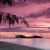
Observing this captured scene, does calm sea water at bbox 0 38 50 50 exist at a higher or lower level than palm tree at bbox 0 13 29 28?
lower

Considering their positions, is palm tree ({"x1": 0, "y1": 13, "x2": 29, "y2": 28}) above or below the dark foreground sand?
above

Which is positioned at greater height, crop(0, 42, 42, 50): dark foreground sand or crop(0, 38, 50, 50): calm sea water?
crop(0, 38, 50, 50): calm sea water

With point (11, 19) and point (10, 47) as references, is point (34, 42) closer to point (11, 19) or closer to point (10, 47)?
point (10, 47)

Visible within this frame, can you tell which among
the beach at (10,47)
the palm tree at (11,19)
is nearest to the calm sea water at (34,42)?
A: the beach at (10,47)

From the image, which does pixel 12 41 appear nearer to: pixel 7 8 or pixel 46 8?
pixel 7 8

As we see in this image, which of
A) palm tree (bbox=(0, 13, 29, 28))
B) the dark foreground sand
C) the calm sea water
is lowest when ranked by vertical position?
the dark foreground sand

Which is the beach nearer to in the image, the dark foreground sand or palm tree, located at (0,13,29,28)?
the dark foreground sand

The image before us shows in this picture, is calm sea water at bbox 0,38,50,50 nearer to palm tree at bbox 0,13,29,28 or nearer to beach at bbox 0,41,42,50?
beach at bbox 0,41,42,50

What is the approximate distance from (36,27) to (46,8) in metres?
0.26

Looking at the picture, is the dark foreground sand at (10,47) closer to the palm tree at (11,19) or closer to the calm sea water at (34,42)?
the calm sea water at (34,42)

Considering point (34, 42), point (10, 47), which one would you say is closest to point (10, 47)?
point (10, 47)

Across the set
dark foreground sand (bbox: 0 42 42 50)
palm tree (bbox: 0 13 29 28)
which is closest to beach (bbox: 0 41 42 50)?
dark foreground sand (bbox: 0 42 42 50)

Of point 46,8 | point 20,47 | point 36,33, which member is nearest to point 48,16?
point 46,8

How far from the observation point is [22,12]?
2.04 meters
